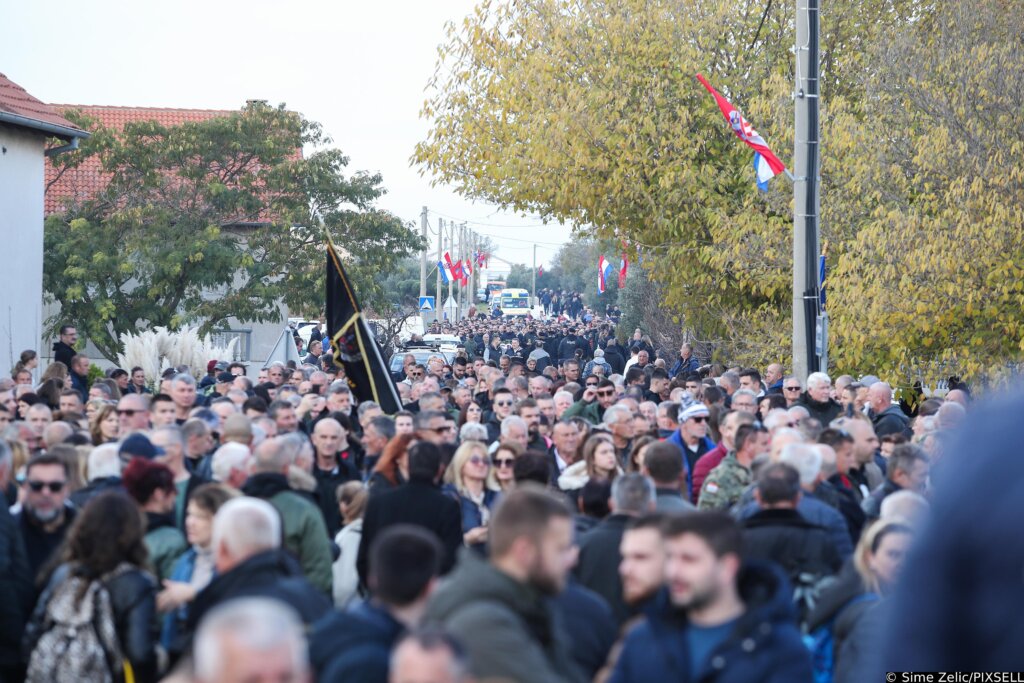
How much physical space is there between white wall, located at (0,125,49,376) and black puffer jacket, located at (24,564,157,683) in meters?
23.3

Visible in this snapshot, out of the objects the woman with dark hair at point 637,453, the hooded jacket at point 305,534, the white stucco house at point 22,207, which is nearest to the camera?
the hooded jacket at point 305,534

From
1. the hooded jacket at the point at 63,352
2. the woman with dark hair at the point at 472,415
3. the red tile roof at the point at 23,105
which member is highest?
the red tile roof at the point at 23,105

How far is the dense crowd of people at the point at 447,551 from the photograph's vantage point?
14.3 ft

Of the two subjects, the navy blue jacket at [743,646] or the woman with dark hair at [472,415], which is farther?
the woman with dark hair at [472,415]

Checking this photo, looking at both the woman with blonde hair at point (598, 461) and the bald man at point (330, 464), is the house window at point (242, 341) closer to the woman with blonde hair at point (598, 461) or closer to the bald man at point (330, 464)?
the bald man at point (330, 464)

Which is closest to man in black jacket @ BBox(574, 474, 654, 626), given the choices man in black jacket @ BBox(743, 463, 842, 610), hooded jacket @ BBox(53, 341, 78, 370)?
man in black jacket @ BBox(743, 463, 842, 610)

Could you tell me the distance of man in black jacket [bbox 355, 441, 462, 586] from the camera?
787 cm

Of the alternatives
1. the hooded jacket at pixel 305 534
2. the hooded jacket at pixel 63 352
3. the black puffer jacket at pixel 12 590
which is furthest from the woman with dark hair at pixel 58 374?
the black puffer jacket at pixel 12 590

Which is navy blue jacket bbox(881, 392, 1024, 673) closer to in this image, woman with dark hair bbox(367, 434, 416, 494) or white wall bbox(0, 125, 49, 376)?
woman with dark hair bbox(367, 434, 416, 494)

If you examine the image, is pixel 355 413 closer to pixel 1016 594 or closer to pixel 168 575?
pixel 168 575

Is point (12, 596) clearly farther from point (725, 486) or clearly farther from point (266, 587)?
point (725, 486)

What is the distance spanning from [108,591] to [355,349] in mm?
8537

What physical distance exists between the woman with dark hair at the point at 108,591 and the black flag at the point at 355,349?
26.2 ft

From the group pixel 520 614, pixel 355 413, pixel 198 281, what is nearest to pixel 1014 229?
pixel 355 413
